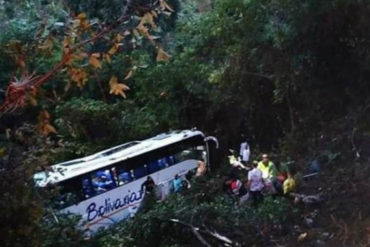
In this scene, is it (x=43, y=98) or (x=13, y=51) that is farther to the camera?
(x=43, y=98)

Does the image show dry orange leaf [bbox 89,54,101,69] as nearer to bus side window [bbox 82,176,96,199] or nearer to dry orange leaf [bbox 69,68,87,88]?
dry orange leaf [bbox 69,68,87,88]

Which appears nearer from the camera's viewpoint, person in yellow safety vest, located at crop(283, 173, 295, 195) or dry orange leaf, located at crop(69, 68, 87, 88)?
dry orange leaf, located at crop(69, 68, 87, 88)

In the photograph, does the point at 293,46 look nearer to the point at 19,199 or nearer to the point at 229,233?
the point at 229,233

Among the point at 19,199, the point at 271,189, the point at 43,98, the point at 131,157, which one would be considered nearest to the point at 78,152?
the point at 131,157

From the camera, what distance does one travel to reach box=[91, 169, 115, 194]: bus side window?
604 inches

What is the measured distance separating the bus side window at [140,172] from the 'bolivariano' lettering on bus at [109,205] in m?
0.41

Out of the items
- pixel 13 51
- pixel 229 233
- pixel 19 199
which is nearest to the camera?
pixel 13 51

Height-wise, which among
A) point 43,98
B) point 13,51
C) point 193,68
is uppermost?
point 13,51

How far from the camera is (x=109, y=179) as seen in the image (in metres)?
15.9

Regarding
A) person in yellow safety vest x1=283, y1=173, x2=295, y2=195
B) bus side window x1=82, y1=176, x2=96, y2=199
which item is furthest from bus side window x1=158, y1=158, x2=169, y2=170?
person in yellow safety vest x1=283, y1=173, x2=295, y2=195

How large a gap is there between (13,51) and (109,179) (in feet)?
42.5

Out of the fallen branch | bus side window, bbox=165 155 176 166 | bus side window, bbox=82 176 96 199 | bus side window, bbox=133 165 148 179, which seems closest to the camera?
the fallen branch

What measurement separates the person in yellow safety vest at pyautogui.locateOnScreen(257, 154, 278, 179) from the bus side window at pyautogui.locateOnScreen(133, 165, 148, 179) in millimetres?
4178

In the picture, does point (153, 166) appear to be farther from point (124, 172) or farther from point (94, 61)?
point (94, 61)
